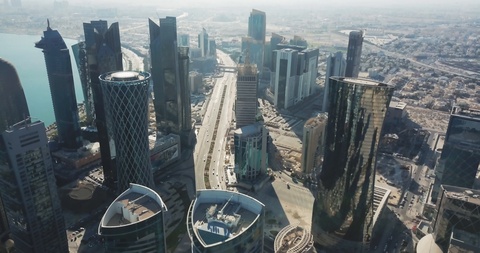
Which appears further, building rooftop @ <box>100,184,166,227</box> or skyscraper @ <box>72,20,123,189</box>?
skyscraper @ <box>72,20,123,189</box>

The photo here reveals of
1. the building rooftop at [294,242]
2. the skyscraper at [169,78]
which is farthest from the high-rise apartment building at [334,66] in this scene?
the building rooftop at [294,242]

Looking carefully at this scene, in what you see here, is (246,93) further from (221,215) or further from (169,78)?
(221,215)

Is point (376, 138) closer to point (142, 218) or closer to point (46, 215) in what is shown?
Answer: point (142, 218)

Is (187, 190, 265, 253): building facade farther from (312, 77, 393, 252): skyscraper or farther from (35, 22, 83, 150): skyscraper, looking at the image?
(35, 22, 83, 150): skyscraper

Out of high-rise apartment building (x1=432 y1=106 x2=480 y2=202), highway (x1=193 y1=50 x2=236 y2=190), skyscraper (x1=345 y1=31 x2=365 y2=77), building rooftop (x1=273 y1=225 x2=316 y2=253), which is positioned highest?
skyscraper (x1=345 y1=31 x2=365 y2=77)

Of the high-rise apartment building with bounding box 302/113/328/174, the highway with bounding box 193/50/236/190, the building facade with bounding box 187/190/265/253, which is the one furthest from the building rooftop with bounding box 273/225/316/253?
the high-rise apartment building with bounding box 302/113/328/174

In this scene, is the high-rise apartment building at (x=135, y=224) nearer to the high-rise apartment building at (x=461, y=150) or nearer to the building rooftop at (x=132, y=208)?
the building rooftop at (x=132, y=208)

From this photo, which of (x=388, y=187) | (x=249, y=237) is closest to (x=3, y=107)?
(x=249, y=237)
